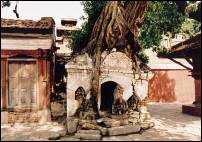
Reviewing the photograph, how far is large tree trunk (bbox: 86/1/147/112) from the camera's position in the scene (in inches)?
497

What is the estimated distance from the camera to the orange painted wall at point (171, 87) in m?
24.4

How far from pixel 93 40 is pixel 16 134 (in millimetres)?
4503

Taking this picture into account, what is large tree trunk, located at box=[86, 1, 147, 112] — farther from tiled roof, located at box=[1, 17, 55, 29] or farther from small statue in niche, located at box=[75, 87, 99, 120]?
tiled roof, located at box=[1, 17, 55, 29]

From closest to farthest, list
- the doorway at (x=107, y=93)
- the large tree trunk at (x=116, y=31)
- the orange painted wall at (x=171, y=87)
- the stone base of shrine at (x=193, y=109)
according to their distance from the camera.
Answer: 1. the large tree trunk at (x=116, y=31)
2. the doorway at (x=107, y=93)
3. the stone base of shrine at (x=193, y=109)
4. the orange painted wall at (x=171, y=87)

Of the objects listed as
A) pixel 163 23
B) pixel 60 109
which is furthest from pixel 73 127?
pixel 163 23

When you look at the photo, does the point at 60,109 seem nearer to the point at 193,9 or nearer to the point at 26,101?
the point at 26,101

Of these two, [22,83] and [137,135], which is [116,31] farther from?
[22,83]

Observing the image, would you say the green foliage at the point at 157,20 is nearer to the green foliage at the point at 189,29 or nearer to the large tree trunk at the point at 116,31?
the large tree trunk at the point at 116,31

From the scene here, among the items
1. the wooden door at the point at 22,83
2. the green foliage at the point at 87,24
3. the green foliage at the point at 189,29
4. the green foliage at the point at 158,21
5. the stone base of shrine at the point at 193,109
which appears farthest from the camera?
the green foliage at the point at 189,29

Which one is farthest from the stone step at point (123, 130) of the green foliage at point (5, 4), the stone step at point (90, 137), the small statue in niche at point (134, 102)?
the green foliage at point (5, 4)

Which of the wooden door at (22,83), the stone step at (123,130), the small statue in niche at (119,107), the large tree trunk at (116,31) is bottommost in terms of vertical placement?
the stone step at (123,130)

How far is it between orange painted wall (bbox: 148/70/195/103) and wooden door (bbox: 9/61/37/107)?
1203 cm

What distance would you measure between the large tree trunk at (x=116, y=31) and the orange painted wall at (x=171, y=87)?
37.1ft

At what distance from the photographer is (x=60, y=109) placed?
14.8 meters
